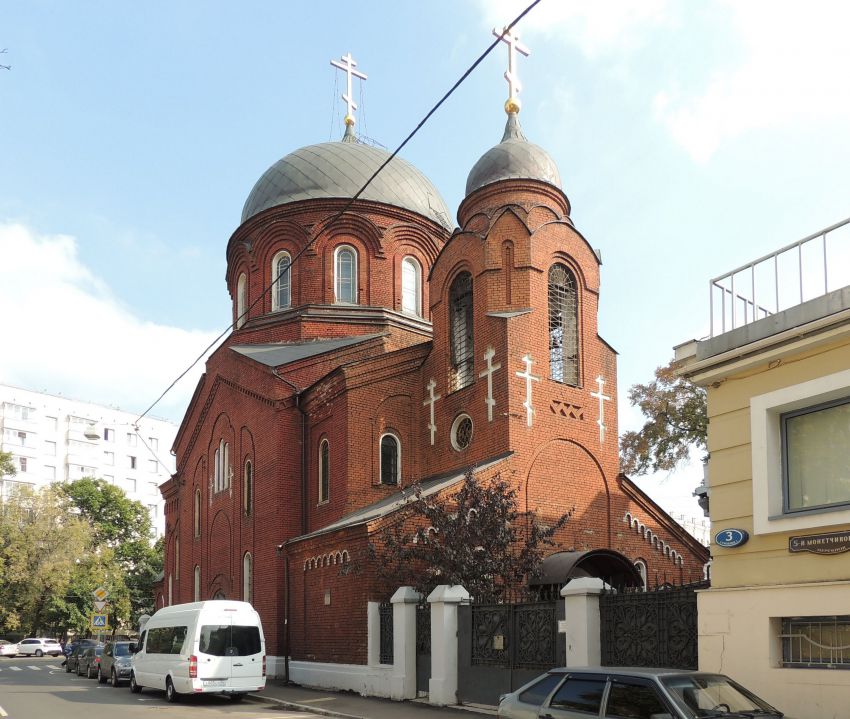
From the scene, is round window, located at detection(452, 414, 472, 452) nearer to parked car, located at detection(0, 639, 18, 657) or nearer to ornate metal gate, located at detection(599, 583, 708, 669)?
ornate metal gate, located at detection(599, 583, 708, 669)

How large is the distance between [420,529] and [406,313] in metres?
13.3

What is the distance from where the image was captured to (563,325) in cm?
2442

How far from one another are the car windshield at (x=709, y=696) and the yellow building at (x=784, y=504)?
1725 millimetres

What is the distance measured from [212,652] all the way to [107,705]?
2.11 meters

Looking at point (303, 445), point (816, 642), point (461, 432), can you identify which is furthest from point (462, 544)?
point (816, 642)

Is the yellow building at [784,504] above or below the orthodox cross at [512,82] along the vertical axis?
below

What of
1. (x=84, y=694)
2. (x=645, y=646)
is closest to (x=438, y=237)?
(x=84, y=694)

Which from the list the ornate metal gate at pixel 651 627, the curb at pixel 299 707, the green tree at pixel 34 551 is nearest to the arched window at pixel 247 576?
the curb at pixel 299 707

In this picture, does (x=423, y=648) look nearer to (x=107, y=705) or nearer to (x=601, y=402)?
(x=107, y=705)

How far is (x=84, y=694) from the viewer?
21.7 metres

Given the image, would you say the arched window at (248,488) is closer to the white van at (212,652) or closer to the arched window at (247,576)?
the arched window at (247,576)

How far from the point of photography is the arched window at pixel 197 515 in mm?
32953

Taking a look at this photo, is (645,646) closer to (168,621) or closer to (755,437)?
(755,437)

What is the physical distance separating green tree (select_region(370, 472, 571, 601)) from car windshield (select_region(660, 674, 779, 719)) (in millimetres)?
9150
